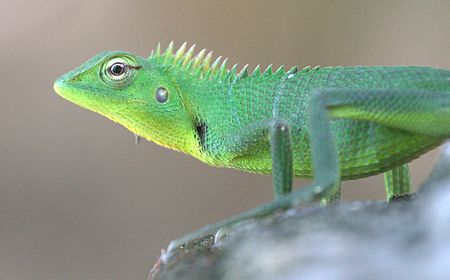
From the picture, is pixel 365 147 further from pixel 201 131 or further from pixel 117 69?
pixel 117 69

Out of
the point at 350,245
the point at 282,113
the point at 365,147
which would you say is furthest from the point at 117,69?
the point at 350,245

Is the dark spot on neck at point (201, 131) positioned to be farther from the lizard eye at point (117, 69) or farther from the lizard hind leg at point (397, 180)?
the lizard hind leg at point (397, 180)

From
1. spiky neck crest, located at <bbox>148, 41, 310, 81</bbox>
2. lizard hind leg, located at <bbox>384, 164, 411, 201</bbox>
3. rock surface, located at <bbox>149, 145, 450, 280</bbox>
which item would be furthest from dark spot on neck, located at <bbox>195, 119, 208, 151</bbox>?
rock surface, located at <bbox>149, 145, 450, 280</bbox>

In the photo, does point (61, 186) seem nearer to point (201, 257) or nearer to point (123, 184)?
point (123, 184)

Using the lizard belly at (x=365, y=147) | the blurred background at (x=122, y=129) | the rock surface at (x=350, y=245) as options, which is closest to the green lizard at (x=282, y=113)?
the lizard belly at (x=365, y=147)

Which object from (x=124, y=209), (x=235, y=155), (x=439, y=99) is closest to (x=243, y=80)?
(x=235, y=155)
